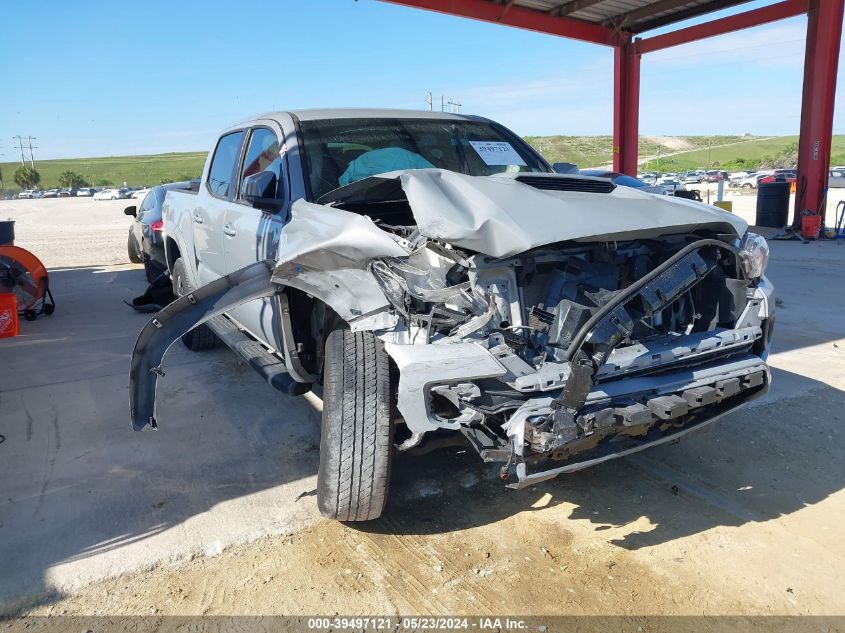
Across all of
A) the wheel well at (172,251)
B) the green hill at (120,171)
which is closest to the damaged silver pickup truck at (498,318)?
the wheel well at (172,251)

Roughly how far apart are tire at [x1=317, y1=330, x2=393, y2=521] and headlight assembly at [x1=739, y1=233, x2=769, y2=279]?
1775mm

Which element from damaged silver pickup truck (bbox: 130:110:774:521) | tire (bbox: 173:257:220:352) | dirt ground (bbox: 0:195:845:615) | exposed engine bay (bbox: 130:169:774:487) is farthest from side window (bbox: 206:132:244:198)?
dirt ground (bbox: 0:195:845:615)

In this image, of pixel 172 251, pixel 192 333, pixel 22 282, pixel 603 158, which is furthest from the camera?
pixel 603 158

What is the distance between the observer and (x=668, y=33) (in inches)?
614

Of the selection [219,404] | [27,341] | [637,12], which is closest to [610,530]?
[219,404]

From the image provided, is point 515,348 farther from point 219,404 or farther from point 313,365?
point 219,404

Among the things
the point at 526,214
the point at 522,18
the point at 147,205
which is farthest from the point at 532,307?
the point at 522,18

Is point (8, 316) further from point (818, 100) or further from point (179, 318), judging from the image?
point (818, 100)

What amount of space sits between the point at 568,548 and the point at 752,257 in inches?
63.8

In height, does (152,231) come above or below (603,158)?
above

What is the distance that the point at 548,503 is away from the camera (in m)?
3.25

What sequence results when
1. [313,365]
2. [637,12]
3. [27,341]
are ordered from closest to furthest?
[313,365] < [27,341] < [637,12]

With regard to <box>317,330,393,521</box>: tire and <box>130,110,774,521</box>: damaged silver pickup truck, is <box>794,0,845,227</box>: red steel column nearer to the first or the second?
<box>130,110,774,521</box>: damaged silver pickup truck

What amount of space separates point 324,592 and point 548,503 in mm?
1225
